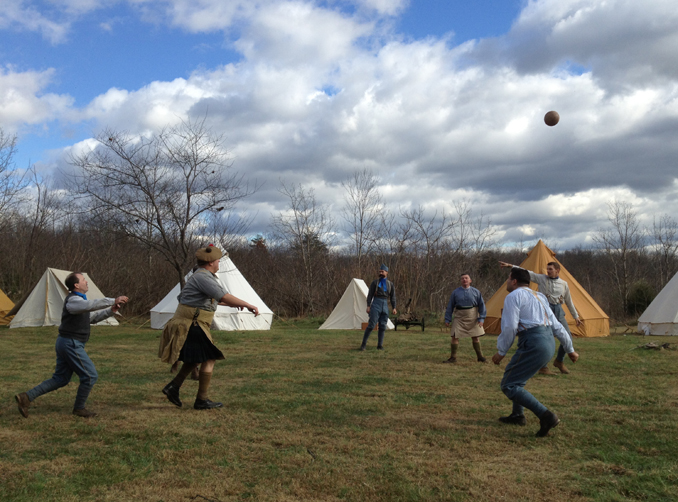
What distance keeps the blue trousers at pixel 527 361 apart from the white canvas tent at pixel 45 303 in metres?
16.0

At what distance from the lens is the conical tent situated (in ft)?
52.2

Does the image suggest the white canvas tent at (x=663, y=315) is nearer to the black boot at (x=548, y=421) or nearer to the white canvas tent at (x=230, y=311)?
the white canvas tent at (x=230, y=311)

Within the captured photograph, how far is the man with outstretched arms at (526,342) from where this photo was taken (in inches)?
188

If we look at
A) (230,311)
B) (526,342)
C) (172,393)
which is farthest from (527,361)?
(230,311)

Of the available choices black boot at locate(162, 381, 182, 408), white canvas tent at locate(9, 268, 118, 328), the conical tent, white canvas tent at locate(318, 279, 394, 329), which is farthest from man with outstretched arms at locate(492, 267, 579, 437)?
white canvas tent at locate(9, 268, 118, 328)

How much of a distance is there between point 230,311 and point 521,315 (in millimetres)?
13239

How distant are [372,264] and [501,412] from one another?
71.6ft

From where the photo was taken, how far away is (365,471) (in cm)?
391

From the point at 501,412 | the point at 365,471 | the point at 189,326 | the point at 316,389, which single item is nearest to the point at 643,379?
the point at 501,412

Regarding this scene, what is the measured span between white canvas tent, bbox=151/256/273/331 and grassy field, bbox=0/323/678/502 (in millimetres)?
8173

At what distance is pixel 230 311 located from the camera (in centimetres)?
1712

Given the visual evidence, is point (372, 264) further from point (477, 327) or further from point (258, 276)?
point (477, 327)

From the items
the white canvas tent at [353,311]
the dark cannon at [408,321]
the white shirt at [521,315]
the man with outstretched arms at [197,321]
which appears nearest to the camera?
the white shirt at [521,315]

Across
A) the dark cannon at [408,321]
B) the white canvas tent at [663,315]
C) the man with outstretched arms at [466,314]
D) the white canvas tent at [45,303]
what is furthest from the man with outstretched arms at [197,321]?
the white canvas tent at [663,315]
